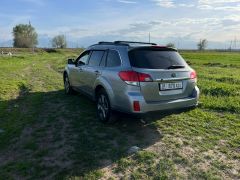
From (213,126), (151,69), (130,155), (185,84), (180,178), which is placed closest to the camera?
(180,178)

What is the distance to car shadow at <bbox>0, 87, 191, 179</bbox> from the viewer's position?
4.42m

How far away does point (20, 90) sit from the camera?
443 inches

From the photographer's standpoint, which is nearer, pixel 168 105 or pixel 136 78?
pixel 136 78

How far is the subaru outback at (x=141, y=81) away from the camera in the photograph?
5.36m

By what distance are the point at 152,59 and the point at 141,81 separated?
63cm

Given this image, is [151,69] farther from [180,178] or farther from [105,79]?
[180,178]

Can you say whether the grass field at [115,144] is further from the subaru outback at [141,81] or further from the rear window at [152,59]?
the rear window at [152,59]

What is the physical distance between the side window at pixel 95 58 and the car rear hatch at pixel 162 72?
1387mm

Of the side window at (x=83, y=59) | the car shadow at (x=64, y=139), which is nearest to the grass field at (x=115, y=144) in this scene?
the car shadow at (x=64, y=139)

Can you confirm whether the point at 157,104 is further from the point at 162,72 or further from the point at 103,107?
the point at 103,107

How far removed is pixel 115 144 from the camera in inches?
207

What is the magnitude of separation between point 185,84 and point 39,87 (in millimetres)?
7715

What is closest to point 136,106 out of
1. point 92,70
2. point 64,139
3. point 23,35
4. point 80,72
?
point 64,139

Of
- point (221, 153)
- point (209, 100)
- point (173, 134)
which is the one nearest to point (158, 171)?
point (221, 153)
